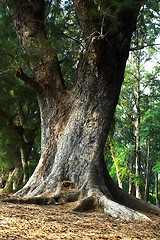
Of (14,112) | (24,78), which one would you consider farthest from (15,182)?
(24,78)

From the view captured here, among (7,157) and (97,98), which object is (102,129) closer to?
(97,98)

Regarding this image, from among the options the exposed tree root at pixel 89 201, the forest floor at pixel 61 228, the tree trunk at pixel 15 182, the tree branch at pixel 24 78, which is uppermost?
the tree branch at pixel 24 78

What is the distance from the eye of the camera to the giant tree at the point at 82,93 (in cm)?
411

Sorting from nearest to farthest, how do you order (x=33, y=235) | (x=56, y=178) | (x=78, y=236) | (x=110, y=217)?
→ (x=33, y=235)
(x=78, y=236)
(x=110, y=217)
(x=56, y=178)

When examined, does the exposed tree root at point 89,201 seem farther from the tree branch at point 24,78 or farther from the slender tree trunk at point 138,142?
the slender tree trunk at point 138,142

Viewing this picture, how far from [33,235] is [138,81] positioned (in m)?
13.8

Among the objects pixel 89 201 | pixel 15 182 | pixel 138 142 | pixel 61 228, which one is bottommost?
pixel 61 228

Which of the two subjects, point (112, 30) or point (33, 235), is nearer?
point (33, 235)

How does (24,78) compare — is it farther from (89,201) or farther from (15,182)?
(15,182)

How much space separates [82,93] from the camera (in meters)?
4.64

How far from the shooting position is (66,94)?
484 centimetres

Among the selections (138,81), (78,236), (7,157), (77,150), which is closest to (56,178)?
(77,150)

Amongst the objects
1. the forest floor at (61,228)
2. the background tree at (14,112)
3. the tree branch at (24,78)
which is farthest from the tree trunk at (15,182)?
the forest floor at (61,228)

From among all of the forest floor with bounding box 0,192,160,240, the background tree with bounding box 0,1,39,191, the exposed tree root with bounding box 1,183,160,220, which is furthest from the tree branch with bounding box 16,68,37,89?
the forest floor with bounding box 0,192,160,240
